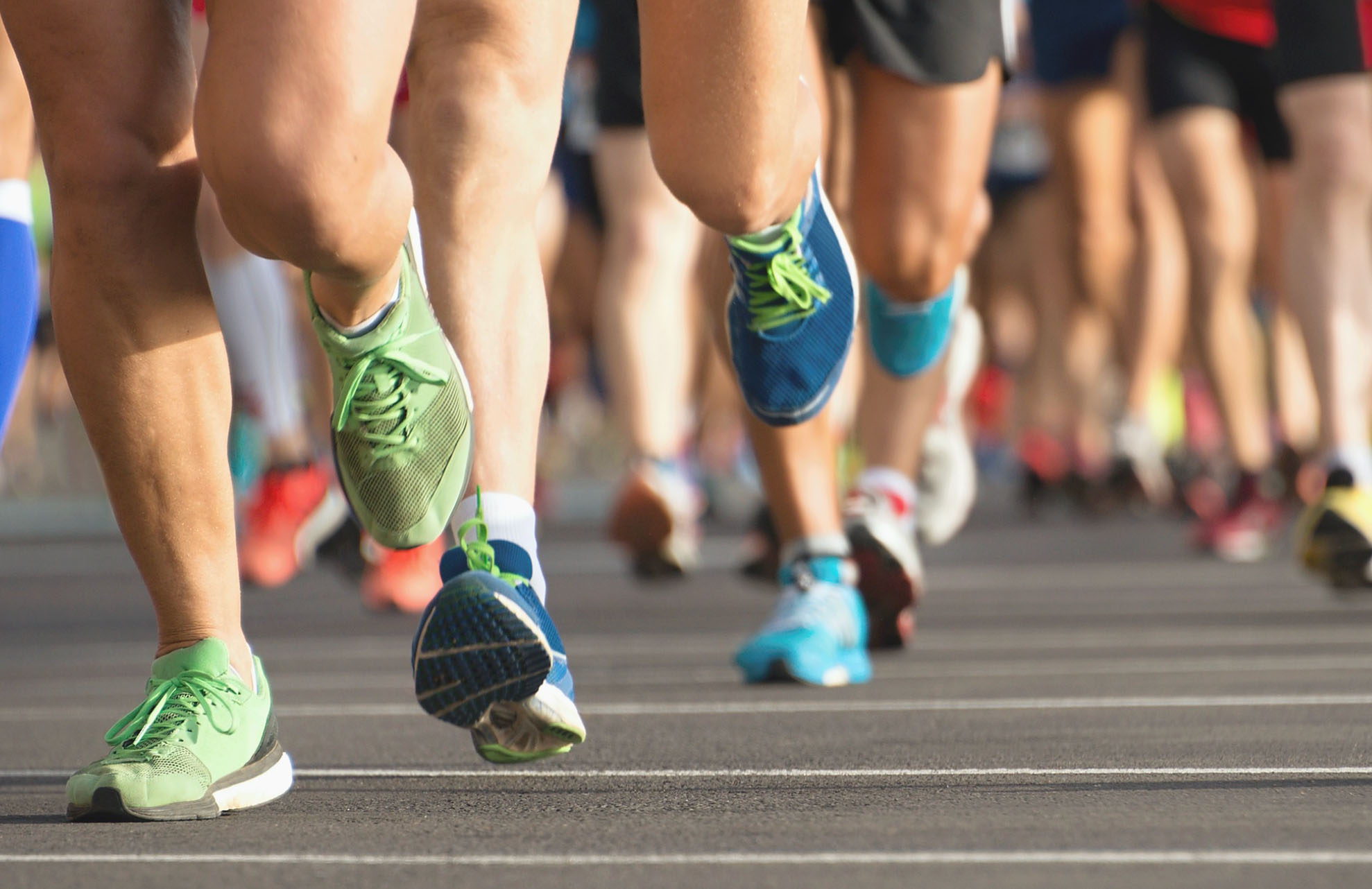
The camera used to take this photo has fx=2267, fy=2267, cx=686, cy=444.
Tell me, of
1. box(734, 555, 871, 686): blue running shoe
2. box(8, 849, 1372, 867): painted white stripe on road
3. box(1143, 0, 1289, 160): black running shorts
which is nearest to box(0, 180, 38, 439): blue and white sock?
box(8, 849, 1372, 867): painted white stripe on road

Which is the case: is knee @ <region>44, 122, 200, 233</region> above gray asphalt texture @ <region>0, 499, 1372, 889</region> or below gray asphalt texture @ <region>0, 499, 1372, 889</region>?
above

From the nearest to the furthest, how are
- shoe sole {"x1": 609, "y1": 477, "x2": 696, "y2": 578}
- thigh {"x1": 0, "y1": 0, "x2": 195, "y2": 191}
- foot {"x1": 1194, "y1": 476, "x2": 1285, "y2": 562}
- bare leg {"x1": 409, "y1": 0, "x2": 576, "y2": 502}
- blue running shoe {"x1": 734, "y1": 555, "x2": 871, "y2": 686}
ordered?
thigh {"x1": 0, "y1": 0, "x2": 195, "y2": 191}, bare leg {"x1": 409, "y1": 0, "x2": 576, "y2": 502}, blue running shoe {"x1": 734, "y1": 555, "x2": 871, "y2": 686}, shoe sole {"x1": 609, "y1": 477, "x2": 696, "y2": 578}, foot {"x1": 1194, "y1": 476, "x2": 1285, "y2": 562}

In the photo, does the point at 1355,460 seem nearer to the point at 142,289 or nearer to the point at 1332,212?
the point at 1332,212

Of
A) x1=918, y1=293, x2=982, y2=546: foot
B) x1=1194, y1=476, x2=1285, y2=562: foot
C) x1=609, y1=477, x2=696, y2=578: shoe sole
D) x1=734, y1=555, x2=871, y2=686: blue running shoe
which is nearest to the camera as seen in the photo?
x1=734, y1=555, x2=871, y2=686: blue running shoe

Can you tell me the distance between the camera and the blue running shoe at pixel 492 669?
257 centimetres

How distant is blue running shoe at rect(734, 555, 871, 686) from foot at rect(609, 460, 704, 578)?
6.35ft

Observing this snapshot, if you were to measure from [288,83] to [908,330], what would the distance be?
231 centimetres

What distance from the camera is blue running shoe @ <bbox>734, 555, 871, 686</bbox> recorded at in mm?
3904

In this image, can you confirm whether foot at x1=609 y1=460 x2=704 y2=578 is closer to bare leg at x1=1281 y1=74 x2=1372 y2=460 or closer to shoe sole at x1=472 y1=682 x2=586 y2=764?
bare leg at x1=1281 y1=74 x2=1372 y2=460

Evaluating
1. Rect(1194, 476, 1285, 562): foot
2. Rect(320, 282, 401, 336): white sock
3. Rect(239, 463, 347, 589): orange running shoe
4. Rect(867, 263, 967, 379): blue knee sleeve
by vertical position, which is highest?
Rect(320, 282, 401, 336): white sock

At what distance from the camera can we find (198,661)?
8.78ft

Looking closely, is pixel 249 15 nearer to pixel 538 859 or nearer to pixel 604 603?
pixel 538 859

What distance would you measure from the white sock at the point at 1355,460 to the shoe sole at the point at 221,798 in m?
2.91

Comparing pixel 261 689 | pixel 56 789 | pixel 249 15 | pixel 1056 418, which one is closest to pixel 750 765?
pixel 261 689
